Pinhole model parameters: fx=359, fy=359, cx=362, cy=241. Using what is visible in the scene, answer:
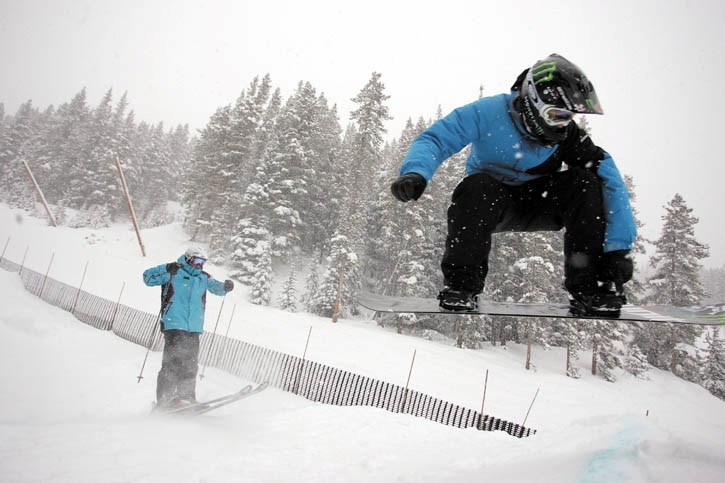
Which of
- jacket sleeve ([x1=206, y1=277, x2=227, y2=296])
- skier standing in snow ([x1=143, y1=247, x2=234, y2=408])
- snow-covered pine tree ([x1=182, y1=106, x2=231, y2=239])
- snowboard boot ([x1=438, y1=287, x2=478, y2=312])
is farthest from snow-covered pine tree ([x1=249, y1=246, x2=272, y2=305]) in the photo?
snowboard boot ([x1=438, y1=287, x2=478, y2=312])

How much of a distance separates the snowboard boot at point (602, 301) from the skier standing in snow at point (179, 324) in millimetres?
4644

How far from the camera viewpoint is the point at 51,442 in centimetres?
329

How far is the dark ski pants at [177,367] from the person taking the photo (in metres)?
4.89

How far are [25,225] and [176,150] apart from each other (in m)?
27.8

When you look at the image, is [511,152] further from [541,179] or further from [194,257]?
[194,257]

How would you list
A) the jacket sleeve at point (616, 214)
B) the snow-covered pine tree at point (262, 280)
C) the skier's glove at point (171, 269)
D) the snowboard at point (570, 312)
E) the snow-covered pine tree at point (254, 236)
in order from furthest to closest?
the snow-covered pine tree at point (254, 236) < the snow-covered pine tree at point (262, 280) < the skier's glove at point (171, 269) < the snowboard at point (570, 312) < the jacket sleeve at point (616, 214)

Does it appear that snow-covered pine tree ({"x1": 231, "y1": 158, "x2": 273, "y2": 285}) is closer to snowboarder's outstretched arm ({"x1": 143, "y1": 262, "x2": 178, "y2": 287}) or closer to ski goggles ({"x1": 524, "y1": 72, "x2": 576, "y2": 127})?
snowboarder's outstretched arm ({"x1": 143, "y1": 262, "x2": 178, "y2": 287})

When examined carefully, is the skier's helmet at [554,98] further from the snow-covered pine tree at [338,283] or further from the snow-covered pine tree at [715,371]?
the snow-covered pine tree at [715,371]

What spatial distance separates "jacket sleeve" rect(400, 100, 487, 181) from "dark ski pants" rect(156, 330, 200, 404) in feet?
14.2

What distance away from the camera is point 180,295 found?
502cm

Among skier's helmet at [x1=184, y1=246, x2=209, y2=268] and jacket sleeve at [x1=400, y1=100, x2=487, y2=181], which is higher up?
jacket sleeve at [x1=400, y1=100, x2=487, y2=181]

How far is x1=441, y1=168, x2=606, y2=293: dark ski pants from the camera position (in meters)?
2.22

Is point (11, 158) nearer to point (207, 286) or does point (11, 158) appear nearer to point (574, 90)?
point (207, 286)

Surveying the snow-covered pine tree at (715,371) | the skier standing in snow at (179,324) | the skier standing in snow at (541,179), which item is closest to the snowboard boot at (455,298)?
the skier standing in snow at (541,179)
